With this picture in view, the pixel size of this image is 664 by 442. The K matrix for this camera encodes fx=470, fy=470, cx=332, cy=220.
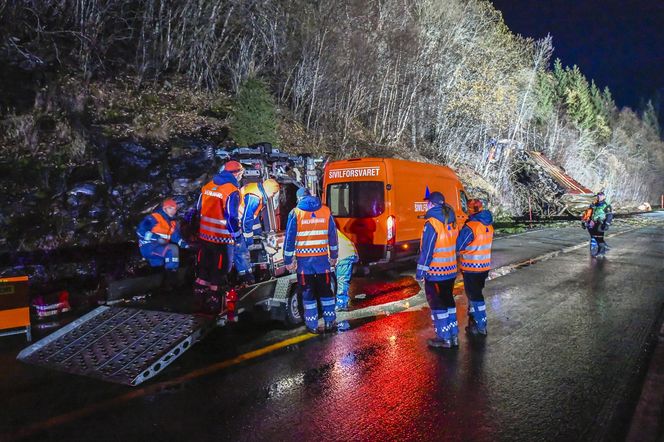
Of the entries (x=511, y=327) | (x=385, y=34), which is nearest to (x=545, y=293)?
(x=511, y=327)

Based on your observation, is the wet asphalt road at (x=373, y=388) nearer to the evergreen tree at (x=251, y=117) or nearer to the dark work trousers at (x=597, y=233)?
the dark work trousers at (x=597, y=233)

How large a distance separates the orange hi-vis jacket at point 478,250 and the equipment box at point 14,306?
18.2 ft

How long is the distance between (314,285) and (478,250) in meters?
2.14

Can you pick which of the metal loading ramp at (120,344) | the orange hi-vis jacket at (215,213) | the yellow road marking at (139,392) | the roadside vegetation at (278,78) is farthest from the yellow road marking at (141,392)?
the roadside vegetation at (278,78)

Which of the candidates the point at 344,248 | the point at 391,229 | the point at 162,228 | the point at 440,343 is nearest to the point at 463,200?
the point at 391,229

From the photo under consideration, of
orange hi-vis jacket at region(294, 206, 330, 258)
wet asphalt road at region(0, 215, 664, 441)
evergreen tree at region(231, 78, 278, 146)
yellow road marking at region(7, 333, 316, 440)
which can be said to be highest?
evergreen tree at region(231, 78, 278, 146)

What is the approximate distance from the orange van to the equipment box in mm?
6048

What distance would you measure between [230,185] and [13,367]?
313 cm

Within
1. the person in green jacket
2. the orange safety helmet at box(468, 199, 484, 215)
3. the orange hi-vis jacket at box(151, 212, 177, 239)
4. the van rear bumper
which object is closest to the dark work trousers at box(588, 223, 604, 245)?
the person in green jacket

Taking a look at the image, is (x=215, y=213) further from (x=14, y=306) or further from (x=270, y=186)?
(x=14, y=306)

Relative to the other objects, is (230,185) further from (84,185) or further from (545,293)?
(84,185)

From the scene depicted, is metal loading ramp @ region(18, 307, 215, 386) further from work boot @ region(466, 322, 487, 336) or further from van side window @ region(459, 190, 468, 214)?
van side window @ region(459, 190, 468, 214)

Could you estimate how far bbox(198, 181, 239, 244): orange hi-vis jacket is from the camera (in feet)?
20.2

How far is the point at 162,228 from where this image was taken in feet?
26.7
